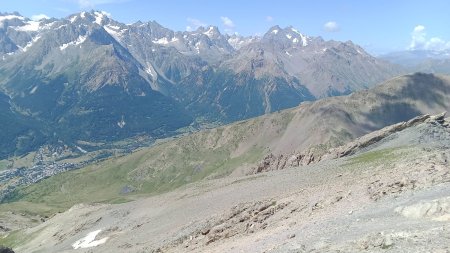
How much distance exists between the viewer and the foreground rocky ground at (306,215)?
35.1 meters

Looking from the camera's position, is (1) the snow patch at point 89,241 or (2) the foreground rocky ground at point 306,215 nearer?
(2) the foreground rocky ground at point 306,215

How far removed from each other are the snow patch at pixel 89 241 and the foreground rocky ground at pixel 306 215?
348 mm

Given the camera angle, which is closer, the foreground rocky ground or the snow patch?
the foreground rocky ground

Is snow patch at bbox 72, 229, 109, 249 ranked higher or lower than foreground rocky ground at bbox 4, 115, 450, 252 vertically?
lower

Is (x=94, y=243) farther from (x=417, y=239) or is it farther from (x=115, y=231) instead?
(x=417, y=239)

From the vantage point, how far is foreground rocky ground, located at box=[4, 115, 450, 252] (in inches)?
1382

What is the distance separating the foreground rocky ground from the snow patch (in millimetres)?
348

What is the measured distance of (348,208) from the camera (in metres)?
46.2

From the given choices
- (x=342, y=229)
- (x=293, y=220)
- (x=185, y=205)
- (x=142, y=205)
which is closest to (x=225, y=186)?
(x=185, y=205)

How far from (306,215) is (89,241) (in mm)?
53944

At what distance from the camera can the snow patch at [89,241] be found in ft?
283

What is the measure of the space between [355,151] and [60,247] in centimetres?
7126

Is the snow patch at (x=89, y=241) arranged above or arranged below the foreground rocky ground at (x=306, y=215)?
below

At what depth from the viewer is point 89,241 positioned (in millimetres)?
90500
